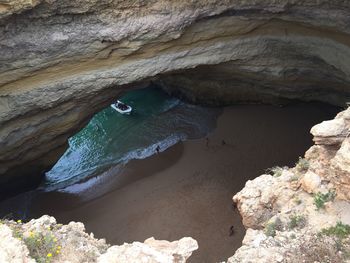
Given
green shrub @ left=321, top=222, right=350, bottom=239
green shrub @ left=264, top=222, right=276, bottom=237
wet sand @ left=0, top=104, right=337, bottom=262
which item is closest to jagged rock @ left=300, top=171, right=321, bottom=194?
green shrub @ left=321, top=222, right=350, bottom=239

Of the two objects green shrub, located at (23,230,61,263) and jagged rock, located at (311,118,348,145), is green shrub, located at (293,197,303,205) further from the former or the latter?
green shrub, located at (23,230,61,263)

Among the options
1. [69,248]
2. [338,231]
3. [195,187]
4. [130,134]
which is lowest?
[130,134]

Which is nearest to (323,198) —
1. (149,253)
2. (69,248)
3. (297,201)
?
(297,201)

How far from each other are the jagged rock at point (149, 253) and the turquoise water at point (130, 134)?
→ 35.8 ft

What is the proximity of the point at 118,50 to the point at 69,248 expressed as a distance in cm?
665

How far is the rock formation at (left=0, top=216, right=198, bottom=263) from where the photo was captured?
18.3ft

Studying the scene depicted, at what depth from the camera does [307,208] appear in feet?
21.4

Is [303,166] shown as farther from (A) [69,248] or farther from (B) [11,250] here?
(B) [11,250]

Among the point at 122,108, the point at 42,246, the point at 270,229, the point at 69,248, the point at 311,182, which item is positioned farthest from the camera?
the point at 122,108

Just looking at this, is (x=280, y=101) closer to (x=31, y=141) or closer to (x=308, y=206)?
(x=31, y=141)

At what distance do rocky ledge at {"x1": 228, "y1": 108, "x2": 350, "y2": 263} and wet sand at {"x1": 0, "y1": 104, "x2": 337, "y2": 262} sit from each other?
5.21 m

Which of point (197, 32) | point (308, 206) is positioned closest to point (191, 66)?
point (197, 32)

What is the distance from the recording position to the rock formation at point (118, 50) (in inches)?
406

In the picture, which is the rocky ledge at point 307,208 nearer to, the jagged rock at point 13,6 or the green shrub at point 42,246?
the green shrub at point 42,246
